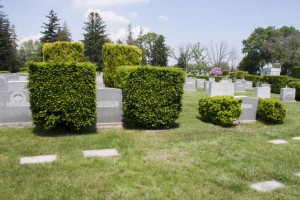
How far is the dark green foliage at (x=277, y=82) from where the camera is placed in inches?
891

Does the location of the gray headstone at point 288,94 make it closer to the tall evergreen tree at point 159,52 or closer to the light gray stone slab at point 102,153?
the light gray stone slab at point 102,153

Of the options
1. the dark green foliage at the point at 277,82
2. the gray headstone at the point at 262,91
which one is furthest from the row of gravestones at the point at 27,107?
the dark green foliage at the point at 277,82

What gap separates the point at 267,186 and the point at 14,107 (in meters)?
7.03

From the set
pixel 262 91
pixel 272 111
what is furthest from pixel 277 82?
pixel 272 111

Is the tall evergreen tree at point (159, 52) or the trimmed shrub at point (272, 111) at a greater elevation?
the tall evergreen tree at point (159, 52)

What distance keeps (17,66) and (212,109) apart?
169 feet

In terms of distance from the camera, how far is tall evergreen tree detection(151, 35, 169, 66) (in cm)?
6338

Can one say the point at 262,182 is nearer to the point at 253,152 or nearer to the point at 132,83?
the point at 253,152

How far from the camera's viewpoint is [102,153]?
6.05 metres

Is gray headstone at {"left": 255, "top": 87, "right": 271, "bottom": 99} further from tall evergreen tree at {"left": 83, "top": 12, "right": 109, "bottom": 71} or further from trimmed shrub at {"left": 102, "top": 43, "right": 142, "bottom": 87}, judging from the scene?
tall evergreen tree at {"left": 83, "top": 12, "right": 109, "bottom": 71}

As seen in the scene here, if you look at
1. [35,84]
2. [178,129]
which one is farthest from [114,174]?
[178,129]

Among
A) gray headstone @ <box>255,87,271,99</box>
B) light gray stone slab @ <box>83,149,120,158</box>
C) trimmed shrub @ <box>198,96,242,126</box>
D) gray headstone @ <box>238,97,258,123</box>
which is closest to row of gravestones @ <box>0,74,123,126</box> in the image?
light gray stone slab @ <box>83,149,120,158</box>

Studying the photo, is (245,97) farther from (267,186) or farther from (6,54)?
(6,54)

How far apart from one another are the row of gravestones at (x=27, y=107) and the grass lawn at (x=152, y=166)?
0.58 m
